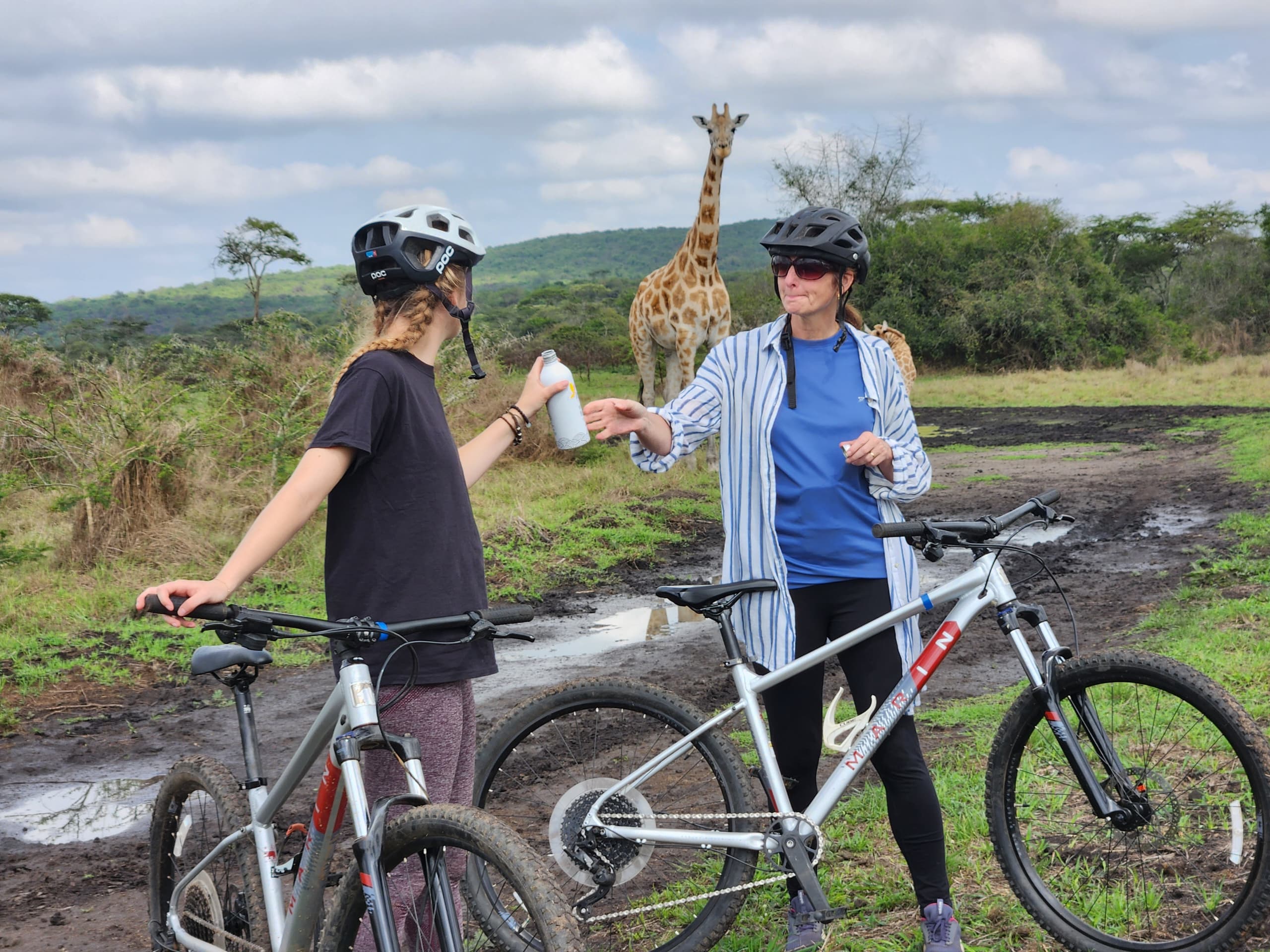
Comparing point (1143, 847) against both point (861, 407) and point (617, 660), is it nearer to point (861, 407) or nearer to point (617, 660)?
point (861, 407)

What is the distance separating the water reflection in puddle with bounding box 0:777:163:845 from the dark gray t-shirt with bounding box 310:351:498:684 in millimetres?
2739

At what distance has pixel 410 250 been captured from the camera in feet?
8.37

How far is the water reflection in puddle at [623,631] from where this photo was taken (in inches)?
285

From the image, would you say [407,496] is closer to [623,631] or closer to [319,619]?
[319,619]

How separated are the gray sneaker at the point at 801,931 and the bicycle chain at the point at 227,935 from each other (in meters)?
1.31

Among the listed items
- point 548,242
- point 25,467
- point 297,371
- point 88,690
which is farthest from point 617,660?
point 548,242

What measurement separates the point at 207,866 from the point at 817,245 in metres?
2.20

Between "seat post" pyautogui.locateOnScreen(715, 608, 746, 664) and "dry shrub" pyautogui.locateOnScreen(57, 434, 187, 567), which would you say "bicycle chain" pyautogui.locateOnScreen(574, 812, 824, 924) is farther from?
"dry shrub" pyautogui.locateOnScreen(57, 434, 187, 567)

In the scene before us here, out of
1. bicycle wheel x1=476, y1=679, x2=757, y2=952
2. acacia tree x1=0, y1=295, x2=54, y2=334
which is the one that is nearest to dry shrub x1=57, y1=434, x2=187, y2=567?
bicycle wheel x1=476, y1=679, x2=757, y2=952

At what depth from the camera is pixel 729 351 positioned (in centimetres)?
333

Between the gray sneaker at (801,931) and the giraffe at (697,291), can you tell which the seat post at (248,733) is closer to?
the gray sneaker at (801,931)

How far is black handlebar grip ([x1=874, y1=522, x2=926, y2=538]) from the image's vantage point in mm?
2867

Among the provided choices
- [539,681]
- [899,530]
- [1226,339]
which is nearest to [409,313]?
[899,530]

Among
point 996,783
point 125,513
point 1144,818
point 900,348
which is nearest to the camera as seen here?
point 1144,818
